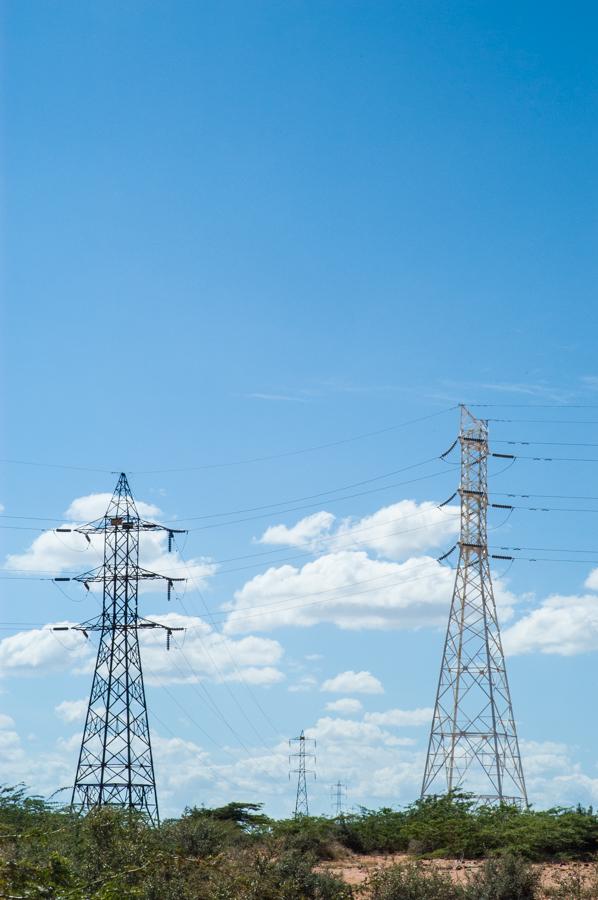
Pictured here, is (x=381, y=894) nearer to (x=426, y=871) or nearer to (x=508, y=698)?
(x=426, y=871)

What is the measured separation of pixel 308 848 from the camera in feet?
141

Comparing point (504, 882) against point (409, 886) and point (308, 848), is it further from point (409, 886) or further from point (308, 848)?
point (308, 848)

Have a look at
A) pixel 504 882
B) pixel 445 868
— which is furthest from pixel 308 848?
pixel 504 882

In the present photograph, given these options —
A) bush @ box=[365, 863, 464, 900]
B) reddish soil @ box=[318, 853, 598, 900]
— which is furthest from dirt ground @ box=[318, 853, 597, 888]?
bush @ box=[365, 863, 464, 900]

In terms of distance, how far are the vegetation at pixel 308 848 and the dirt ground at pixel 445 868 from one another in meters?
0.35

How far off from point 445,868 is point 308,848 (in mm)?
5825

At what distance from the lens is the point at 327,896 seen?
111 ft

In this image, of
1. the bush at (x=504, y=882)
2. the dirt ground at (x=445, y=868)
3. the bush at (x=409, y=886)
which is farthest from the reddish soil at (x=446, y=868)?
the bush at (x=409, y=886)

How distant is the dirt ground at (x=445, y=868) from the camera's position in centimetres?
3682

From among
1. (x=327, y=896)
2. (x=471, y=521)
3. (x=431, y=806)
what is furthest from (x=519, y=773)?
(x=327, y=896)

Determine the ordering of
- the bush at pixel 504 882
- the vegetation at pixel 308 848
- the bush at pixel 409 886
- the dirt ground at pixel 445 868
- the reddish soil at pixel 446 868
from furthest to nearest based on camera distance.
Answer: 1. the dirt ground at pixel 445 868
2. the reddish soil at pixel 446 868
3. the bush at pixel 504 882
4. the bush at pixel 409 886
5. the vegetation at pixel 308 848

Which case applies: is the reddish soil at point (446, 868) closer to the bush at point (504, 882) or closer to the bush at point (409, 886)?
the bush at point (504, 882)

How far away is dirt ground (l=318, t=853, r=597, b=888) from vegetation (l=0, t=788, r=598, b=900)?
13.6 inches

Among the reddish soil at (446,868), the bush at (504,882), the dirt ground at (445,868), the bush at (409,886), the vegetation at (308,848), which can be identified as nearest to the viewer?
the vegetation at (308,848)
